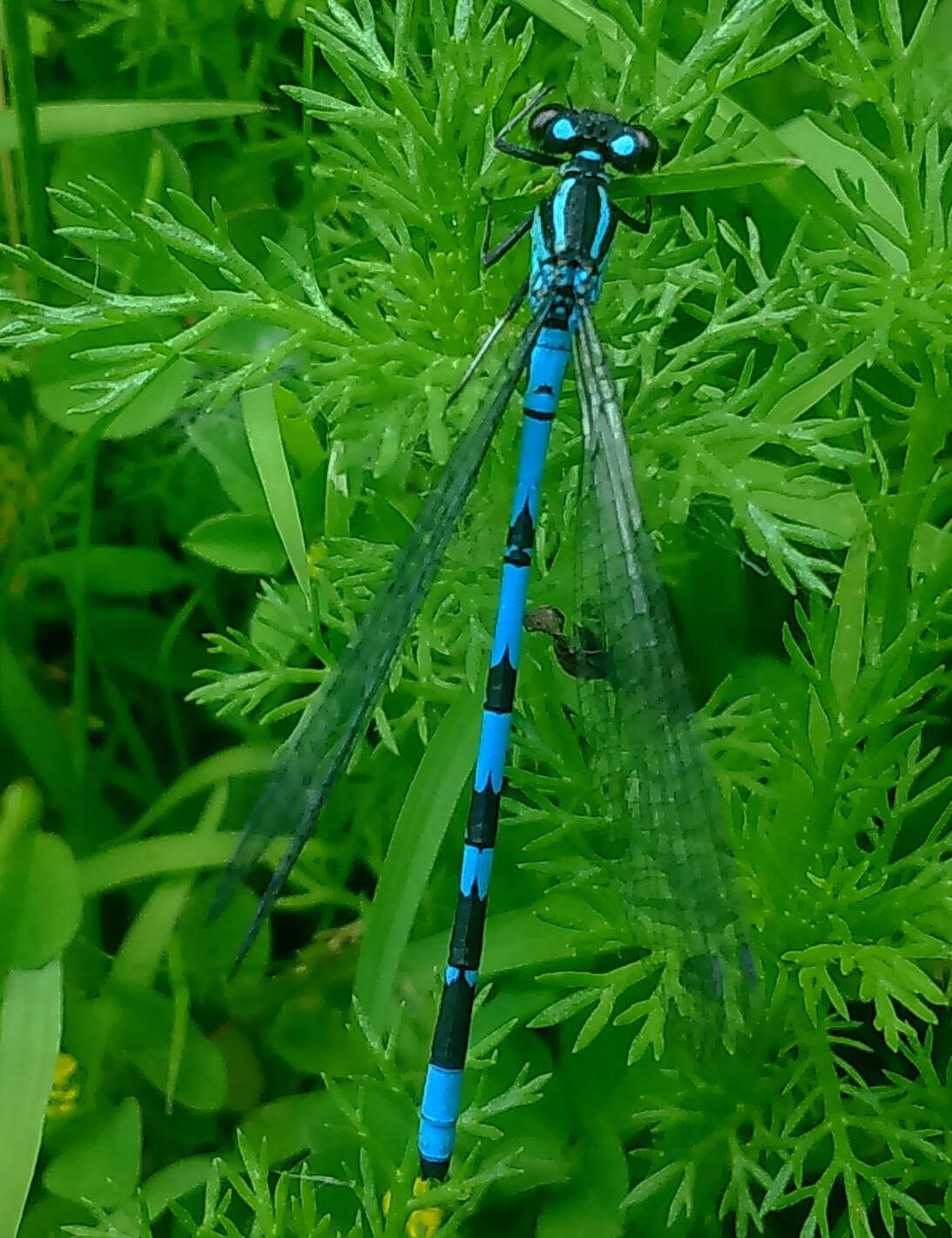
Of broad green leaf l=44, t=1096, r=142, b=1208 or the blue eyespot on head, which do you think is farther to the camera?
broad green leaf l=44, t=1096, r=142, b=1208

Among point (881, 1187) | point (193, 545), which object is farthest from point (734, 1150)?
point (193, 545)

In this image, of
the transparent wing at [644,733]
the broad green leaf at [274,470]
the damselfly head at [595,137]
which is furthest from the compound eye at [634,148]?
the broad green leaf at [274,470]

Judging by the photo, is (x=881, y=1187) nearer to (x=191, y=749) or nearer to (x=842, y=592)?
(x=842, y=592)

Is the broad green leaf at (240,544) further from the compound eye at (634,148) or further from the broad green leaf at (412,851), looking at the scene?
the compound eye at (634,148)

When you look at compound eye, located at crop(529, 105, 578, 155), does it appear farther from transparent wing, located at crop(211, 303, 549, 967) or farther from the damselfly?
transparent wing, located at crop(211, 303, 549, 967)

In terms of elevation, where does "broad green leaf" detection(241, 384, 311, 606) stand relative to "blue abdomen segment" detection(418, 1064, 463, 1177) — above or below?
above

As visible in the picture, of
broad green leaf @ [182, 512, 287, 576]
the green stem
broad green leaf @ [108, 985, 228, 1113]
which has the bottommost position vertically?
broad green leaf @ [108, 985, 228, 1113]

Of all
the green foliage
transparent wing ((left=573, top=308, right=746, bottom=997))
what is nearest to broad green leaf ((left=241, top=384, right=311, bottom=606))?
the green foliage
